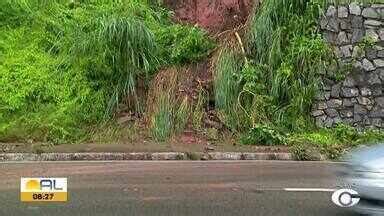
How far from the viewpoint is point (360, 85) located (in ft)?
49.9

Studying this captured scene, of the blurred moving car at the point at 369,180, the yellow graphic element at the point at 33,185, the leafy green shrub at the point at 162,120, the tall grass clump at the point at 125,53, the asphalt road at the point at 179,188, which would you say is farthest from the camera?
the tall grass clump at the point at 125,53

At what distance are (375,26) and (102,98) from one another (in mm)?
6659

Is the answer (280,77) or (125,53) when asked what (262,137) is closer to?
(280,77)

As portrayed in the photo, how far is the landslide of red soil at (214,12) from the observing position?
16.9 metres

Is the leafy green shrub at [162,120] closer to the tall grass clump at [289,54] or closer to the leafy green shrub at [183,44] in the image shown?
the leafy green shrub at [183,44]

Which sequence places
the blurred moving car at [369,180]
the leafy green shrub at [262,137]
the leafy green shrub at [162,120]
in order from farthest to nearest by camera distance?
the leafy green shrub at [162,120] < the leafy green shrub at [262,137] < the blurred moving car at [369,180]

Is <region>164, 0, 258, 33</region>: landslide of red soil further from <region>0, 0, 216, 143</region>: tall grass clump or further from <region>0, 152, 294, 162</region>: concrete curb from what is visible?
<region>0, 152, 294, 162</region>: concrete curb

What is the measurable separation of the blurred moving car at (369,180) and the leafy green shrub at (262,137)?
753cm

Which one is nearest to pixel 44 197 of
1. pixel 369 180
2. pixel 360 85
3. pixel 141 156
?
pixel 369 180

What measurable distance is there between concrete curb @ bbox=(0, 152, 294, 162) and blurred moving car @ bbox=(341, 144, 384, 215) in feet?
21.1

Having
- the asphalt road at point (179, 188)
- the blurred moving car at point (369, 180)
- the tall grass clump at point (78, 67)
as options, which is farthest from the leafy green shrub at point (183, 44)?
the blurred moving car at point (369, 180)

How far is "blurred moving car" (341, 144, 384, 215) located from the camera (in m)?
6.09

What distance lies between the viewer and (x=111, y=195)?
28.6 ft

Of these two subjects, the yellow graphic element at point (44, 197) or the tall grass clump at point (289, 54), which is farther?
the tall grass clump at point (289, 54)
